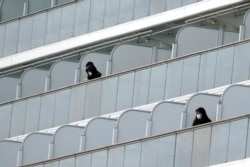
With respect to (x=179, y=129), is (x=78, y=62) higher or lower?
higher

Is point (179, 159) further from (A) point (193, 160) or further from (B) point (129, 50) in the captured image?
(B) point (129, 50)

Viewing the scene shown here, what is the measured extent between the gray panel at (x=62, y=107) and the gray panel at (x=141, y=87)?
2727 millimetres

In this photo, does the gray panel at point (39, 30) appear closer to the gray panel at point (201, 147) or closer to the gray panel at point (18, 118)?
the gray panel at point (18, 118)

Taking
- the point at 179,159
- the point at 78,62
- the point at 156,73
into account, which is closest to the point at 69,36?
the point at 78,62

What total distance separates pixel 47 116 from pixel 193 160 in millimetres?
Result: 9317

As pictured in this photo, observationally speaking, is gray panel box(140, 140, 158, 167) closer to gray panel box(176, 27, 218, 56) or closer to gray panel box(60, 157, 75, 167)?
gray panel box(60, 157, 75, 167)

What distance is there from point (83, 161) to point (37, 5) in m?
10.9

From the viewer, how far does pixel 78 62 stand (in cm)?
7656

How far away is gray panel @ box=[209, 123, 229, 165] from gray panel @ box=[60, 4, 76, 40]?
11201 mm

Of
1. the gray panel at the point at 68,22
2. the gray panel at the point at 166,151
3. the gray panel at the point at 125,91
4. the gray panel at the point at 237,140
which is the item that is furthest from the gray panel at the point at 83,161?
the gray panel at the point at 68,22

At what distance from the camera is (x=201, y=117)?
6750cm

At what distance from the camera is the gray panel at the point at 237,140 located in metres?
65.2

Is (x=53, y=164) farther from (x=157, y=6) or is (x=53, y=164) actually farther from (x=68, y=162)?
(x=157, y=6)

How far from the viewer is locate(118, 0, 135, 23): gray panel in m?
74.6
